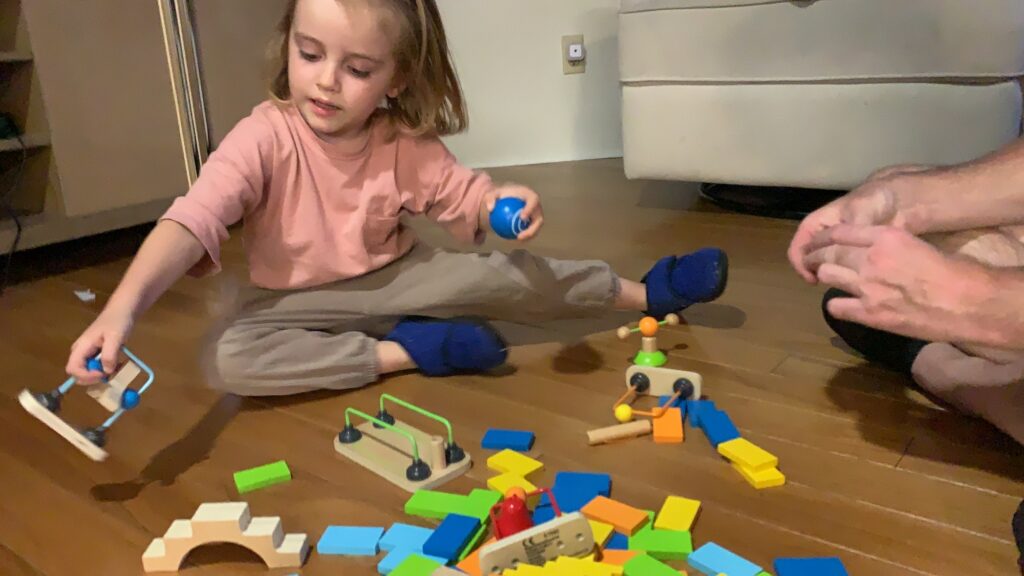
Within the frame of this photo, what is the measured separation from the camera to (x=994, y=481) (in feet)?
2.73

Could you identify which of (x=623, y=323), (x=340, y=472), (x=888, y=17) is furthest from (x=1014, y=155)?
(x=340, y=472)

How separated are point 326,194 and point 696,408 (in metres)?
0.54

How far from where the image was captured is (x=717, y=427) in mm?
935

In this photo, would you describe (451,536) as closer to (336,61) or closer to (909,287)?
(909,287)

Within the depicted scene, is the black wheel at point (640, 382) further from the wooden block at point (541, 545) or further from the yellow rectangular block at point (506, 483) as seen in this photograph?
the wooden block at point (541, 545)

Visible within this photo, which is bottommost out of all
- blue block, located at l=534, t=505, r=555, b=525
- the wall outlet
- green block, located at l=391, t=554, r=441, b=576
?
blue block, located at l=534, t=505, r=555, b=525

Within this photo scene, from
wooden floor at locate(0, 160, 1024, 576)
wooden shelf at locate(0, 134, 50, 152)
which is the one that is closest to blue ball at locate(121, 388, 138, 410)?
wooden floor at locate(0, 160, 1024, 576)

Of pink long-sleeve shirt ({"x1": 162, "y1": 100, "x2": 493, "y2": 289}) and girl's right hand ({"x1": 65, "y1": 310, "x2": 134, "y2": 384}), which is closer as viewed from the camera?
girl's right hand ({"x1": 65, "y1": 310, "x2": 134, "y2": 384})

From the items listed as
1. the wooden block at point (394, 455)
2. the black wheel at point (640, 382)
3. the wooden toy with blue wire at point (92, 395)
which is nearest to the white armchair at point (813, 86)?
the black wheel at point (640, 382)

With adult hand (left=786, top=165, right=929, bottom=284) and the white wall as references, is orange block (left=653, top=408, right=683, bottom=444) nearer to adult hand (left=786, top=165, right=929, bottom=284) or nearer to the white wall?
adult hand (left=786, top=165, right=929, bottom=284)

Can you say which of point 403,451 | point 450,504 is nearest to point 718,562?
point 450,504

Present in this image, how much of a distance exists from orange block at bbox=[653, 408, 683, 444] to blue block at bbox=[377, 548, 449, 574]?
1.02 feet

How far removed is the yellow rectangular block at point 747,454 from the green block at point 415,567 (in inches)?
13.1

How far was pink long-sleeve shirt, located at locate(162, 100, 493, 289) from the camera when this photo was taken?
107 cm
